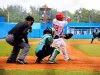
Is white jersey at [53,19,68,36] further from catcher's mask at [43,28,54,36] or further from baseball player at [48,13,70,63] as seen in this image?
catcher's mask at [43,28,54,36]

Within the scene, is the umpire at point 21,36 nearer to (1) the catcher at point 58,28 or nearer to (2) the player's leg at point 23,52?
(2) the player's leg at point 23,52

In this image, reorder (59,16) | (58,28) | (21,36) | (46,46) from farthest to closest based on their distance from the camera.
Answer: (58,28) → (59,16) → (46,46) → (21,36)

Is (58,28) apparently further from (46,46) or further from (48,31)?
(46,46)

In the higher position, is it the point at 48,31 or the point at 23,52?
the point at 48,31

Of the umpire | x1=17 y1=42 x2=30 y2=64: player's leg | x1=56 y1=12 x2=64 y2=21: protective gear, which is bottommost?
x1=17 y1=42 x2=30 y2=64: player's leg

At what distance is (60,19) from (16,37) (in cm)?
122

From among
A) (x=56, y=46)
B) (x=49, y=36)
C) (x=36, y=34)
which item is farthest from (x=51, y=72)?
(x=36, y=34)

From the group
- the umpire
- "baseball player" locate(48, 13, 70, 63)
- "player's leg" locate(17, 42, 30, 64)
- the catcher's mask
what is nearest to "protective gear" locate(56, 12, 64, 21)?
"baseball player" locate(48, 13, 70, 63)

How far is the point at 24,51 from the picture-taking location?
8523 mm

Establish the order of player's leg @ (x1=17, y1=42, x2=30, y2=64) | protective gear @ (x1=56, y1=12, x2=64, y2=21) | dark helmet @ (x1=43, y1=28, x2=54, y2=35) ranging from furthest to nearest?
protective gear @ (x1=56, y1=12, x2=64, y2=21) → dark helmet @ (x1=43, y1=28, x2=54, y2=35) → player's leg @ (x1=17, y1=42, x2=30, y2=64)

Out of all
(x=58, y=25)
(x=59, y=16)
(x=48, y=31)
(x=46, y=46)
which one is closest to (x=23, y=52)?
(x=46, y=46)

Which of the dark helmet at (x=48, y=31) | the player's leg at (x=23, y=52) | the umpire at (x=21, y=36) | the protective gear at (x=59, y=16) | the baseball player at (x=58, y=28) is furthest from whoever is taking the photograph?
the baseball player at (x=58, y=28)

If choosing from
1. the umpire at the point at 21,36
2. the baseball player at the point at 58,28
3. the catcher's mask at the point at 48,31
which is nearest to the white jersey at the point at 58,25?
the baseball player at the point at 58,28

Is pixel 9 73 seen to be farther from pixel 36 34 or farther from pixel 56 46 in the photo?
pixel 36 34
